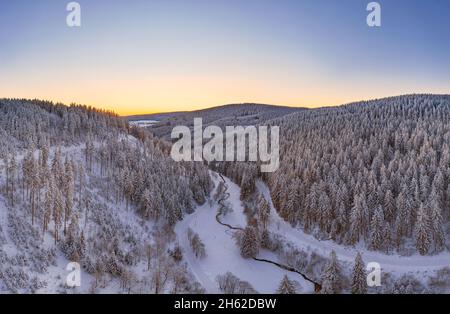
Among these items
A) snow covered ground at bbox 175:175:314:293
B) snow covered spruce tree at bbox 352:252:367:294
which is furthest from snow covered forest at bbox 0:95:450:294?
snow covered ground at bbox 175:175:314:293

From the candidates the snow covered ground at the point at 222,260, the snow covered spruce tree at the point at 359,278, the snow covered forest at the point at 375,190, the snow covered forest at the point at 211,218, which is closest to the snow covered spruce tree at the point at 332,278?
the snow covered forest at the point at 211,218

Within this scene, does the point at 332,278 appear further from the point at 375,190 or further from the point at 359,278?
the point at 375,190

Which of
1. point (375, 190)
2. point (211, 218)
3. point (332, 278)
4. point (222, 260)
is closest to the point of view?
point (332, 278)

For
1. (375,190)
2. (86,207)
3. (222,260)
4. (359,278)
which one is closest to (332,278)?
(359,278)

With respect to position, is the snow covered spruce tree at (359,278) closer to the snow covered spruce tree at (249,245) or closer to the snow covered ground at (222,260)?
the snow covered ground at (222,260)

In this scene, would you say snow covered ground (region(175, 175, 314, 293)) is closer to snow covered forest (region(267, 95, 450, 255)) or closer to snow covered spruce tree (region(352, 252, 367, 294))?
snow covered spruce tree (region(352, 252, 367, 294))
